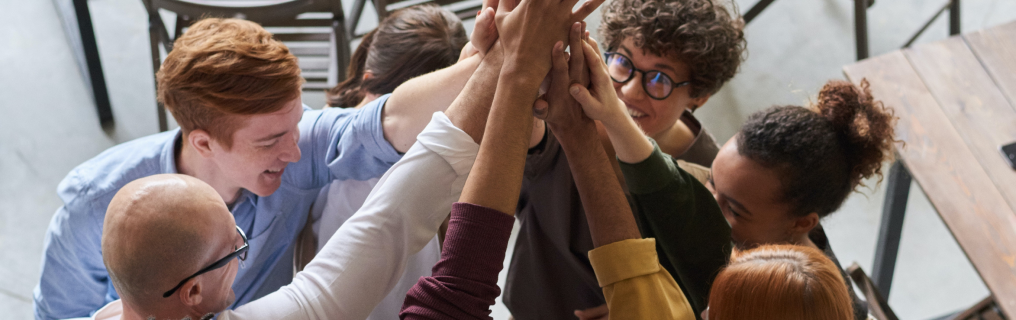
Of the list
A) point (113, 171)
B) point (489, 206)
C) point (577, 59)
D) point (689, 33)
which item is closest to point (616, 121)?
point (577, 59)

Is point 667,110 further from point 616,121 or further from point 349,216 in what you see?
point 349,216

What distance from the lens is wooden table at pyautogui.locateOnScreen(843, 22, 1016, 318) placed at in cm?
191

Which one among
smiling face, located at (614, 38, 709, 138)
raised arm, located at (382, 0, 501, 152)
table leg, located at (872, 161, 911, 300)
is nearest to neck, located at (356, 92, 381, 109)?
raised arm, located at (382, 0, 501, 152)

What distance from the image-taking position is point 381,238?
1113 mm

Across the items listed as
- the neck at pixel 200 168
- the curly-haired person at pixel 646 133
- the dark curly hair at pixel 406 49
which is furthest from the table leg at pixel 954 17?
the neck at pixel 200 168

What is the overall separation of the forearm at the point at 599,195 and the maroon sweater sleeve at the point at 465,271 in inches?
8.4

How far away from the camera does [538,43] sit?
118cm

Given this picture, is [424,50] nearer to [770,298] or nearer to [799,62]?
[770,298]

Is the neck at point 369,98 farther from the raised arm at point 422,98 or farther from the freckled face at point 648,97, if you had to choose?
the freckled face at point 648,97

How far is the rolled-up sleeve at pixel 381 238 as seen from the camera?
3.56ft

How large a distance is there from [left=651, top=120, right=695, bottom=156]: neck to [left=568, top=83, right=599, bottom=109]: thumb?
748 millimetres

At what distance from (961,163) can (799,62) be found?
1.89 meters

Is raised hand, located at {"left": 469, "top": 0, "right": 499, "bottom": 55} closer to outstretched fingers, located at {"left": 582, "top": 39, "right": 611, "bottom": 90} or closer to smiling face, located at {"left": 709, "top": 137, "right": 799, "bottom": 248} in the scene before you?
outstretched fingers, located at {"left": 582, "top": 39, "right": 611, "bottom": 90}

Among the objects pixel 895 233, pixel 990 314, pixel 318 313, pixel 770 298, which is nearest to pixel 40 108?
pixel 318 313
